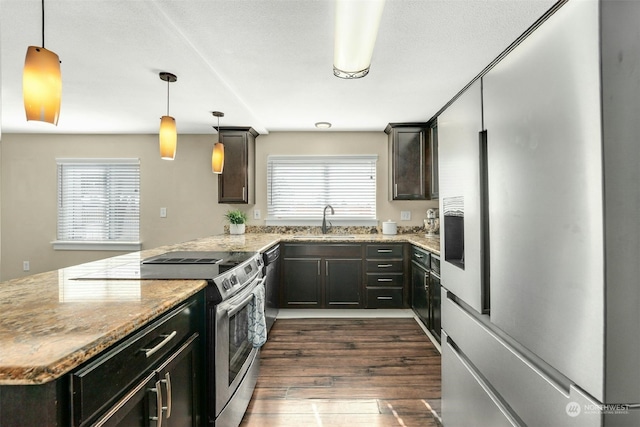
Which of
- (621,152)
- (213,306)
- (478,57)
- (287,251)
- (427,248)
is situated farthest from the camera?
(287,251)

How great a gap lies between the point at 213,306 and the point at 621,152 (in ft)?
4.66

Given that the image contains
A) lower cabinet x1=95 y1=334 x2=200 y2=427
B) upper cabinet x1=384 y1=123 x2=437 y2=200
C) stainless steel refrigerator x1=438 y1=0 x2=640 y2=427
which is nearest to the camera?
stainless steel refrigerator x1=438 y1=0 x2=640 y2=427

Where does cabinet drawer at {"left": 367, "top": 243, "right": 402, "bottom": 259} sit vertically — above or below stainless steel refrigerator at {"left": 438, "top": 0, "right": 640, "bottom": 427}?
below

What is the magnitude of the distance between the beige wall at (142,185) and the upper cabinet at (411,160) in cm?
66

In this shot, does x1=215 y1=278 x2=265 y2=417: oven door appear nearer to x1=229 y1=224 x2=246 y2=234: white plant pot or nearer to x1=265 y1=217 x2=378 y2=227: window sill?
x1=229 y1=224 x2=246 y2=234: white plant pot

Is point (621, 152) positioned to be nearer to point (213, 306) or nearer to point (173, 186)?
point (213, 306)

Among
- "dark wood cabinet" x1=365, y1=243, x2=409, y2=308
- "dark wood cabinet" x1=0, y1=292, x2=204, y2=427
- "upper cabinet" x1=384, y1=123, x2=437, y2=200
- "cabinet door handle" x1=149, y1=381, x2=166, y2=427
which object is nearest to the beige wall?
"upper cabinet" x1=384, y1=123, x2=437, y2=200

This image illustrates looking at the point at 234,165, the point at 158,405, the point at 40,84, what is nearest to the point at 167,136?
the point at 40,84

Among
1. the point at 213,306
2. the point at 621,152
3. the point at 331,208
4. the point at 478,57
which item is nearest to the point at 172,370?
the point at 213,306

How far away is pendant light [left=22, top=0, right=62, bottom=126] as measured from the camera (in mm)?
1082

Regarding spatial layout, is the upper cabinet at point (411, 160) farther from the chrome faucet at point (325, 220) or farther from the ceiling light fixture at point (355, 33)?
the ceiling light fixture at point (355, 33)

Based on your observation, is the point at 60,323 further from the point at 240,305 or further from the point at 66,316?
the point at 240,305

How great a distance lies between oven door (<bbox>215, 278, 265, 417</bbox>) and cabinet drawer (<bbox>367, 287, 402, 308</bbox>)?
1.95 m

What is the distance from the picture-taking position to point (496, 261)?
1.05 m
